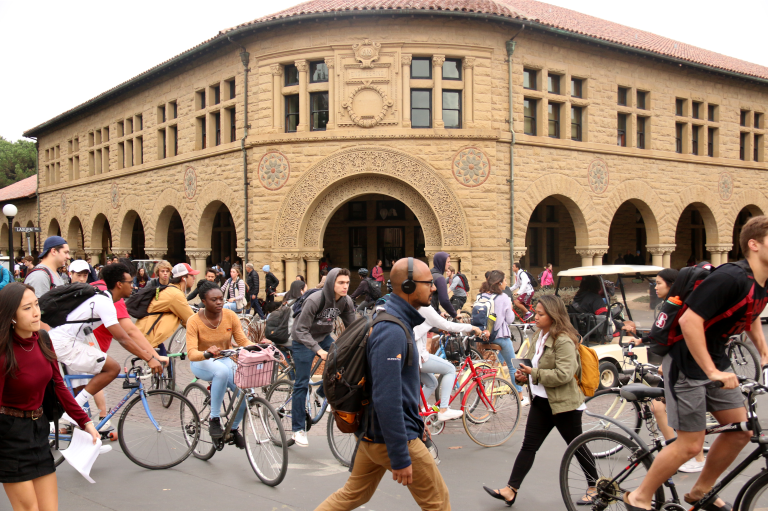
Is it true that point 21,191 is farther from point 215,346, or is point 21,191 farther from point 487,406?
point 487,406

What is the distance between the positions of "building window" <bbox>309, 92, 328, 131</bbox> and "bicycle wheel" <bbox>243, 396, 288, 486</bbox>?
1390 centimetres

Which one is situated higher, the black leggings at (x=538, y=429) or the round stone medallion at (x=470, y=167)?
the round stone medallion at (x=470, y=167)

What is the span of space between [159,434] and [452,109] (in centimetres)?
1432

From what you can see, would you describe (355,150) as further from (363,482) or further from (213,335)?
(363,482)

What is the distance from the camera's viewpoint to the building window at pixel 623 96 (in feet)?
68.2

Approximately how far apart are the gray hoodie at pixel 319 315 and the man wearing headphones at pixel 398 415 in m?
2.36

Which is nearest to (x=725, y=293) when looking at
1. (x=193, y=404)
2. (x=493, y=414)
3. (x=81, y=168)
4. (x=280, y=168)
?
(x=493, y=414)

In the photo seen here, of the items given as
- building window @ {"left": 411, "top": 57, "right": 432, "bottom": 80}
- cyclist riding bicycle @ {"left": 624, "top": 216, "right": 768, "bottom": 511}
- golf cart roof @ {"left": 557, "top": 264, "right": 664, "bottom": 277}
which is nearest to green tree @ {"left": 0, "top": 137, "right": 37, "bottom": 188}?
building window @ {"left": 411, "top": 57, "right": 432, "bottom": 80}

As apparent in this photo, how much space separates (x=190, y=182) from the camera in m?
21.6

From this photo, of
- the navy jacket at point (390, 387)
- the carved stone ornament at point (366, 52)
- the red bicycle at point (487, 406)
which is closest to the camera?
the navy jacket at point (390, 387)

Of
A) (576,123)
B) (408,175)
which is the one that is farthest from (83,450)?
(576,123)

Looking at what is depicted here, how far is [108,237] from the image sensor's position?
37.8 metres

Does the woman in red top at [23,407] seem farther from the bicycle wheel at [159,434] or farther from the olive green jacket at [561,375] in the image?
the olive green jacket at [561,375]

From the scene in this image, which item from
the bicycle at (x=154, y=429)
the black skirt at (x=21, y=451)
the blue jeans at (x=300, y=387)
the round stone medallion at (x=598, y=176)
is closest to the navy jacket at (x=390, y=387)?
the black skirt at (x=21, y=451)
